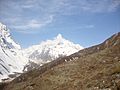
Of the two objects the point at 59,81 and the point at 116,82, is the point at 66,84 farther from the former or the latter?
the point at 116,82

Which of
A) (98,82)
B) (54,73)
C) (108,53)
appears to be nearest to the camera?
(98,82)

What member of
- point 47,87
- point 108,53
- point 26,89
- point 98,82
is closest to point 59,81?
point 47,87

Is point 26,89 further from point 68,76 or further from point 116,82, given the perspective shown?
point 116,82

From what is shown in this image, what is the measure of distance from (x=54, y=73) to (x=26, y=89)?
970cm

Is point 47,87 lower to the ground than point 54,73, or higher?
lower

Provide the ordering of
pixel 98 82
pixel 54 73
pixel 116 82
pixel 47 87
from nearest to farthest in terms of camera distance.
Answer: pixel 116 82 < pixel 98 82 < pixel 47 87 < pixel 54 73

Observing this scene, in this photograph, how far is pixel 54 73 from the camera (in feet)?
244

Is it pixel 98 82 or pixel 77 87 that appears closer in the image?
pixel 98 82

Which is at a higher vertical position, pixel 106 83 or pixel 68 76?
pixel 68 76

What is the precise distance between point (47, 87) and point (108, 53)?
26.1 m

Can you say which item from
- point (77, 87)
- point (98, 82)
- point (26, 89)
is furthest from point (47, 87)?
point (98, 82)

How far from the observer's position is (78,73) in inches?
2611

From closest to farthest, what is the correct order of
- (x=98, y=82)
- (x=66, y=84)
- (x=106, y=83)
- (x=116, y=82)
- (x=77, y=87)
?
(x=116, y=82) < (x=106, y=83) < (x=98, y=82) < (x=77, y=87) < (x=66, y=84)

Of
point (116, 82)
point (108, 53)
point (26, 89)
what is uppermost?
point (108, 53)
